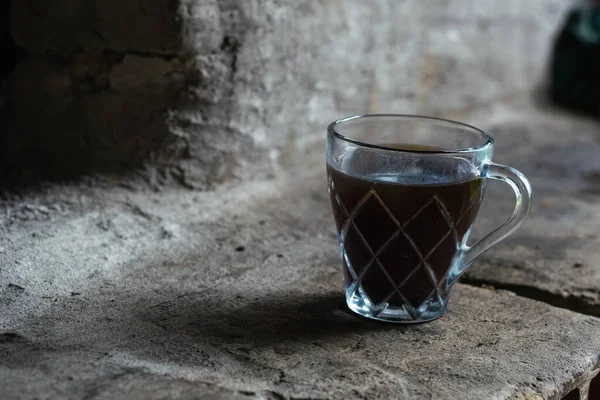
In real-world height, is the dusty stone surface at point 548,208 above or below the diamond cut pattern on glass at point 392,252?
below

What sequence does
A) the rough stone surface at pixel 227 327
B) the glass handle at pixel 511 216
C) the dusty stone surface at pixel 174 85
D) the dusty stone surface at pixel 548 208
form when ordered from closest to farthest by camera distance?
1. the rough stone surface at pixel 227 327
2. the glass handle at pixel 511 216
3. the dusty stone surface at pixel 548 208
4. the dusty stone surface at pixel 174 85

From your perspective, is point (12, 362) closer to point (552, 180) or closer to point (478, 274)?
point (478, 274)

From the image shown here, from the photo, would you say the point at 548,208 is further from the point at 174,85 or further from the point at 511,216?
the point at 174,85

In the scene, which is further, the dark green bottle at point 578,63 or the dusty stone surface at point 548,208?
the dark green bottle at point 578,63

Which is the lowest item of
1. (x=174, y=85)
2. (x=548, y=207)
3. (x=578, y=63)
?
(x=548, y=207)

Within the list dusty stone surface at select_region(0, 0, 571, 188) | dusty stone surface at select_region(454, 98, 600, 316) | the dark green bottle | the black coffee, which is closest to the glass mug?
the black coffee

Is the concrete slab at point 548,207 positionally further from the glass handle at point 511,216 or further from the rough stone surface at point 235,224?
the glass handle at point 511,216

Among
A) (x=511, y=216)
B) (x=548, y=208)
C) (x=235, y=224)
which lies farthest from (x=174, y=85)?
(x=548, y=208)

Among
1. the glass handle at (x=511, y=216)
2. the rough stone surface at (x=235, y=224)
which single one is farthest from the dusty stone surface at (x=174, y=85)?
the glass handle at (x=511, y=216)
